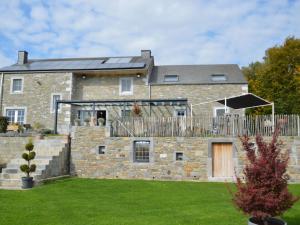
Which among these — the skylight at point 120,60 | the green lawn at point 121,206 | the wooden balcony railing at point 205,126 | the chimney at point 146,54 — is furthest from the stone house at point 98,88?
the green lawn at point 121,206

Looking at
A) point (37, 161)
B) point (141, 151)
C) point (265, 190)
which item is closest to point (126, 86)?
point (141, 151)

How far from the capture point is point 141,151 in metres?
14.8

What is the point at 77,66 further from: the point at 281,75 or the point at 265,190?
the point at 265,190

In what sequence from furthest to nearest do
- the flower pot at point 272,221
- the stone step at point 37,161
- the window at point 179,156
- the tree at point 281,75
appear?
the tree at point 281,75 → the window at point 179,156 → the stone step at point 37,161 → the flower pot at point 272,221

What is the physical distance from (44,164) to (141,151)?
428cm

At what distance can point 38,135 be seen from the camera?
53.3 feet

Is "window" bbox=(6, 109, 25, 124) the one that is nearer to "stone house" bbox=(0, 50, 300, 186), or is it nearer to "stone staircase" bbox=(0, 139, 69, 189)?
"stone house" bbox=(0, 50, 300, 186)

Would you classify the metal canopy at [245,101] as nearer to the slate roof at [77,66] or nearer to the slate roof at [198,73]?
the slate roof at [198,73]

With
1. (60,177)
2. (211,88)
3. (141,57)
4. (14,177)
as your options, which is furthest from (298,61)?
(14,177)

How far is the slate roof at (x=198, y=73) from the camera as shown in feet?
71.6

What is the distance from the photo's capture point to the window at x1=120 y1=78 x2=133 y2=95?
2231 centimetres

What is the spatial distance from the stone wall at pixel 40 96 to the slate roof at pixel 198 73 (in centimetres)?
617

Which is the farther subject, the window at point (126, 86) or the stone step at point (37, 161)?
the window at point (126, 86)

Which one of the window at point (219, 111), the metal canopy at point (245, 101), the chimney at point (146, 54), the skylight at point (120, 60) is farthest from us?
the chimney at point (146, 54)
